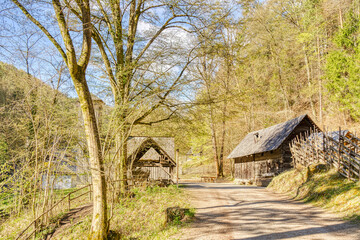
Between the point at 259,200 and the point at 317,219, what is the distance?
11.6ft

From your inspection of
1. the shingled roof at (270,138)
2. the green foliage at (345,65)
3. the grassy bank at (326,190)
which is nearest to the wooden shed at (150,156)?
the grassy bank at (326,190)

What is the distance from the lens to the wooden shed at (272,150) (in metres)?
17.9

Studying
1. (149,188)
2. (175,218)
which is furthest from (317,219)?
(149,188)

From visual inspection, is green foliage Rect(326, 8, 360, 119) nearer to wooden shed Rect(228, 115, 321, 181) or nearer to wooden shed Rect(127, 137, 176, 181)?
wooden shed Rect(228, 115, 321, 181)

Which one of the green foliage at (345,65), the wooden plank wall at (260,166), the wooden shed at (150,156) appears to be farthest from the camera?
the green foliage at (345,65)

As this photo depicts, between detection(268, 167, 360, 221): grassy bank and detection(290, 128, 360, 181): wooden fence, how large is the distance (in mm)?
422

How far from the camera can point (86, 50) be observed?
23.6 feet

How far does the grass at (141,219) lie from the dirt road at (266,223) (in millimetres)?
804

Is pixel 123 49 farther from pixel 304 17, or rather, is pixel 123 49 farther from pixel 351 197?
pixel 304 17

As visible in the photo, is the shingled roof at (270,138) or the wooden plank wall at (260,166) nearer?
the shingled roof at (270,138)

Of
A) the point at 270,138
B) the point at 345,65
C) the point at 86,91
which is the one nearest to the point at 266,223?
the point at 86,91

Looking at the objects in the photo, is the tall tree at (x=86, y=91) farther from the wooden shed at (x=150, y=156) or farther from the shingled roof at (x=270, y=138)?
the shingled roof at (x=270, y=138)

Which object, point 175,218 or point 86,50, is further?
point 175,218

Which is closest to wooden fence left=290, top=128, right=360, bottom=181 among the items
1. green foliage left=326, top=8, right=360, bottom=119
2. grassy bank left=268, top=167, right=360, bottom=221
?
grassy bank left=268, top=167, right=360, bottom=221
